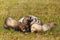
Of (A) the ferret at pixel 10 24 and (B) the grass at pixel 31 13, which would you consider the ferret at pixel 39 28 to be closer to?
(B) the grass at pixel 31 13

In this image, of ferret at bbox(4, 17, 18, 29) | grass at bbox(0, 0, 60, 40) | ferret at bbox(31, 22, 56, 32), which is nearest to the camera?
grass at bbox(0, 0, 60, 40)

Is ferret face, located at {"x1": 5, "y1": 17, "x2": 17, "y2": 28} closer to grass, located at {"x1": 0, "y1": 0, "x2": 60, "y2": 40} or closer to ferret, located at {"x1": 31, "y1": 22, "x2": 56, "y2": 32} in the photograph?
grass, located at {"x1": 0, "y1": 0, "x2": 60, "y2": 40}

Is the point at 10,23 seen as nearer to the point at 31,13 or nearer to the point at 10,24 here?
the point at 10,24

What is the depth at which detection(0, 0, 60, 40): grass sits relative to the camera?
5.84 meters

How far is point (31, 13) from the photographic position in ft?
26.0

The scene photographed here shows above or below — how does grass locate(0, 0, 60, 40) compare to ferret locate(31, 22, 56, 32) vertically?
below

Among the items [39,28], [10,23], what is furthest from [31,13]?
[39,28]

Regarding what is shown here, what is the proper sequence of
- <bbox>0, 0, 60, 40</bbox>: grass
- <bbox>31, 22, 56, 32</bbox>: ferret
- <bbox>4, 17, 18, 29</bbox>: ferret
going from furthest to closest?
<bbox>4, 17, 18, 29</bbox>: ferret, <bbox>31, 22, 56, 32</bbox>: ferret, <bbox>0, 0, 60, 40</bbox>: grass

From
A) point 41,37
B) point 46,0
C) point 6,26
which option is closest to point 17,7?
point 46,0

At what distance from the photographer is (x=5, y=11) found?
27.1 feet

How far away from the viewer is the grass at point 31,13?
230 inches

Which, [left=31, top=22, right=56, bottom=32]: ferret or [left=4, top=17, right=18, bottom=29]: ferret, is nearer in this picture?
[left=31, top=22, right=56, bottom=32]: ferret

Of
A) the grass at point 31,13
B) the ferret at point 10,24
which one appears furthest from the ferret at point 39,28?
the ferret at point 10,24

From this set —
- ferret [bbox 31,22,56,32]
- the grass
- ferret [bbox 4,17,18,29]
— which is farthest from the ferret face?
ferret [bbox 31,22,56,32]
